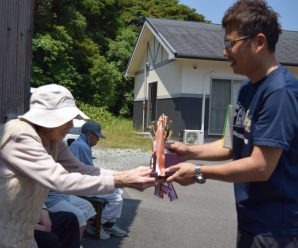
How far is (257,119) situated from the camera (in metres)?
2.34

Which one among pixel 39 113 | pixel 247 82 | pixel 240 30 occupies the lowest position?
pixel 39 113

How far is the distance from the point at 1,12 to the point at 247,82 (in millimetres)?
3031

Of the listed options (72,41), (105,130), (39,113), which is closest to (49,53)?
(72,41)

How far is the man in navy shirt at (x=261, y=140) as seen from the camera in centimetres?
224

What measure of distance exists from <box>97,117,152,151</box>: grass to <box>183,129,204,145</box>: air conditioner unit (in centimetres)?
131

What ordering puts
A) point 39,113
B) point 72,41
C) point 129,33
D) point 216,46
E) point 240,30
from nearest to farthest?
point 240,30, point 39,113, point 216,46, point 72,41, point 129,33

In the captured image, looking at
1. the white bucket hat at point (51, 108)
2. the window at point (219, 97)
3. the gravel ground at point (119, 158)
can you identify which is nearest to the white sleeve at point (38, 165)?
the white bucket hat at point (51, 108)

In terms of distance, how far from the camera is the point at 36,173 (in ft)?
8.77

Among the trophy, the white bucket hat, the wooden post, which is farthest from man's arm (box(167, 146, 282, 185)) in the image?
the wooden post

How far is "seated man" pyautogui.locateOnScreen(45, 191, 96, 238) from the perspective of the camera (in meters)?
4.88

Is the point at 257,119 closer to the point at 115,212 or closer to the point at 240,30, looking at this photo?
the point at 240,30

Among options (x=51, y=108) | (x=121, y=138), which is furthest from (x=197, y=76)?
(x=51, y=108)

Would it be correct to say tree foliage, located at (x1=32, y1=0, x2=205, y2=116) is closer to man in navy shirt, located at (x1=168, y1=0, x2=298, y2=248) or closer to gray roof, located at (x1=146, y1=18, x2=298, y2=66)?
gray roof, located at (x1=146, y1=18, x2=298, y2=66)

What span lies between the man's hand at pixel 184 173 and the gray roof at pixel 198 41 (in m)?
14.1
